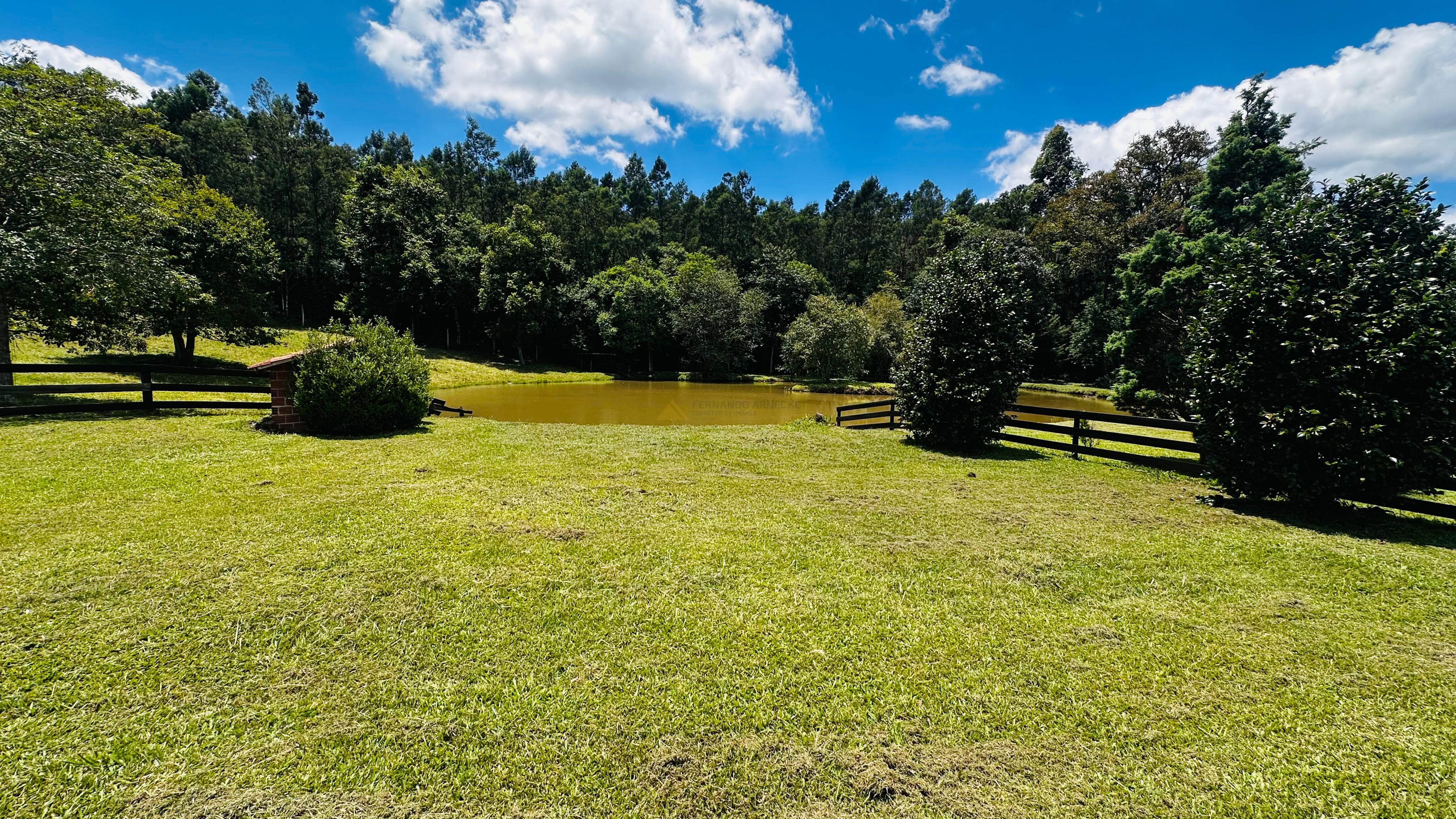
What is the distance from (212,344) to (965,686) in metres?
40.8

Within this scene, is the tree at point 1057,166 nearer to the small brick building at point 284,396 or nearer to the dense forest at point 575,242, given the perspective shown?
the dense forest at point 575,242

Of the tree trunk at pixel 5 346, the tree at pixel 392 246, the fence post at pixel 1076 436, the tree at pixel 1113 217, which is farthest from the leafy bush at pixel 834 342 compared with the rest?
the tree trunk at pixel 5 346

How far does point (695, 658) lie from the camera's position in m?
3.77

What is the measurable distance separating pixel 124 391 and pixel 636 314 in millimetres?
32887

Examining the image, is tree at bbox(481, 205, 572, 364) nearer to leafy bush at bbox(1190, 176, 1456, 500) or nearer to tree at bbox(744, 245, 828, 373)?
tree at bbox(744, 245, 828, 373)

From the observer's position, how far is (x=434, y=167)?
67812 mm

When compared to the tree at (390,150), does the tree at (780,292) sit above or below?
below

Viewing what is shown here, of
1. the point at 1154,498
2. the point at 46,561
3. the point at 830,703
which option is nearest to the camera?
the point at 830,703

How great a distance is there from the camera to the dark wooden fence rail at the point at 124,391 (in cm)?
1109

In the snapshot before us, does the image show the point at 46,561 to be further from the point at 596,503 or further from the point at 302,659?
the point at 596,503

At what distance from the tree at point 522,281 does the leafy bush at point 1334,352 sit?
139ft

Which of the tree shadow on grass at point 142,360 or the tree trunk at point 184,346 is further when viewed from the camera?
the tree trunk at point 184,346

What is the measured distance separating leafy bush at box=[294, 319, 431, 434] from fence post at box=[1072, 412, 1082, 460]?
14.5 m

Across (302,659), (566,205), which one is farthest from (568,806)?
(566,205)
